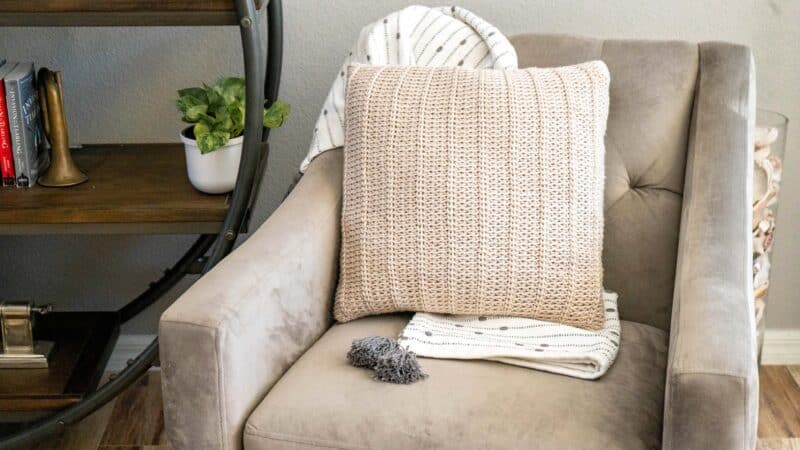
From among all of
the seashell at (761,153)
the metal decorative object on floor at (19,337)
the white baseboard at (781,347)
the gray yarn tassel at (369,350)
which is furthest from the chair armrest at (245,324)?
the white baseboard at (781,347)

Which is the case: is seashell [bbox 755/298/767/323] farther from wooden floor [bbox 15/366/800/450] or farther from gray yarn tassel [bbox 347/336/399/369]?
gray yarn tassel [bbox 347/336/399/369]

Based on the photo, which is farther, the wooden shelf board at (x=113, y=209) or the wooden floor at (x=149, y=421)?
the wooden floor at (x=149, y=421)

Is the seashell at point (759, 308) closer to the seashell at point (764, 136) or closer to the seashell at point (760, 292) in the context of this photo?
the seashell at point (760, 292)

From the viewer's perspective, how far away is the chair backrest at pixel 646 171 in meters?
1.62

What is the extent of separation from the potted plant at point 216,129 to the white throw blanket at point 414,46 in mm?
137

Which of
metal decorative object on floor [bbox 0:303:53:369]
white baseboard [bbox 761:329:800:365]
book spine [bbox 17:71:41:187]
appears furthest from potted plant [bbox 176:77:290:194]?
white baseboard [bbox 761:329:800:365]

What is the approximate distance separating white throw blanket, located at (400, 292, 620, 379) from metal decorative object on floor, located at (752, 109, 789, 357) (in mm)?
483

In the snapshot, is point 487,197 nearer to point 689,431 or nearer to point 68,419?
Answer: point 689,431

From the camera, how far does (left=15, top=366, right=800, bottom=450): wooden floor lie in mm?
1959

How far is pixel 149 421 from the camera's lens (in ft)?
6.73

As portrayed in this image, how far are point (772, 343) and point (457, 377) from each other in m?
1.19

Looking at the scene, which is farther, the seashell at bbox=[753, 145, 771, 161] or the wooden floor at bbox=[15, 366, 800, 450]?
the wooden floor at bbox=[15, 366, 800, 450]

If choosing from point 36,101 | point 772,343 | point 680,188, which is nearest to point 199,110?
point 36,101

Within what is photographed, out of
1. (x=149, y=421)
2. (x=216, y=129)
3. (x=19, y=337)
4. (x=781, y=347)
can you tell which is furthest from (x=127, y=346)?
(x=781, y=347)
